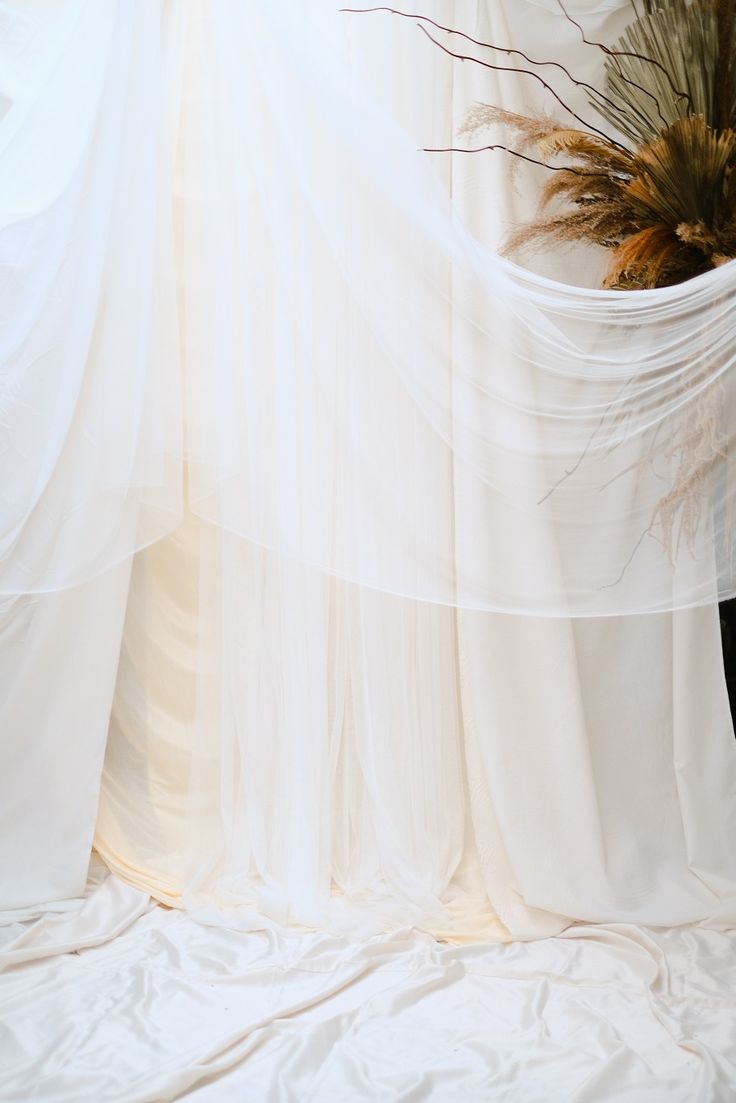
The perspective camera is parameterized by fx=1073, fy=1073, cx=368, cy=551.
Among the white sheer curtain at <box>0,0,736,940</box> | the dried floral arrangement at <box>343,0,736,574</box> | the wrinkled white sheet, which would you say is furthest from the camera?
the white sheer curtain at <box>0,0,736,940</box>

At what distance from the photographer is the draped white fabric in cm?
203

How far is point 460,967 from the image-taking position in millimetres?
2209

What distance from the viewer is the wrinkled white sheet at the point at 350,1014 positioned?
69.7 inches

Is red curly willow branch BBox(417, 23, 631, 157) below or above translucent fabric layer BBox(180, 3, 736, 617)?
above

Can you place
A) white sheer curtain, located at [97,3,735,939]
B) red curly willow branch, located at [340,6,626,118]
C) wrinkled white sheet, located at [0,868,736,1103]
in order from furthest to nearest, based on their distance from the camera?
white sheer curtain, located at [97,3,735,939]
red curly willow branch, located at [340,6,626,118]
wrinkled white sheet, located at [0,868,736,1103]

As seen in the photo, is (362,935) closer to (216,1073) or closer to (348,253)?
(216,1073)

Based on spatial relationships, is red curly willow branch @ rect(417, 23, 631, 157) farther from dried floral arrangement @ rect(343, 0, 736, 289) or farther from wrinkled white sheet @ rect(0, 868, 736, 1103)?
wrinkled white sheet @ rect(0, 868, 736, 1103)

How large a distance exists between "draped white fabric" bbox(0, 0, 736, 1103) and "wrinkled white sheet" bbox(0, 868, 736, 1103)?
0.01 meters

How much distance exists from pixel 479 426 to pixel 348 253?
0.44 m

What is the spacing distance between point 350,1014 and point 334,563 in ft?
2.90

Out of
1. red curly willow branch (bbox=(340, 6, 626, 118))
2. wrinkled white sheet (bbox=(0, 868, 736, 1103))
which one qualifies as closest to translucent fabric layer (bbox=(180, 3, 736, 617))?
red curly willow branch (bbox=(340, 6, 626, 118))

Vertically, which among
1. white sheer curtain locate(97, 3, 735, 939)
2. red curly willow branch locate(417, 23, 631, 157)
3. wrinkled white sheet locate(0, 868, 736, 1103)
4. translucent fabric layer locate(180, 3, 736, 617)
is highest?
red curly willow branch locate(417, 23, 631, 157)

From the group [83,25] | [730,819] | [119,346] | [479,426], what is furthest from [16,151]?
[730,819]

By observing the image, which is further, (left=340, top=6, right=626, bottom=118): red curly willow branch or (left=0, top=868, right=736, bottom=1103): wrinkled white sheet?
(left=340, top=6, right=626, bottom=118): red curly willow branch
